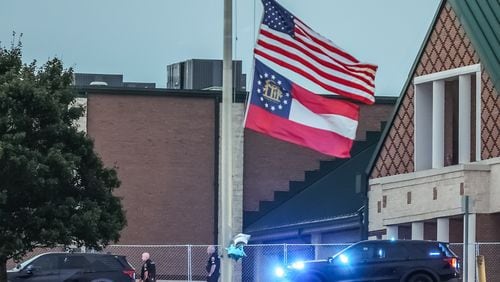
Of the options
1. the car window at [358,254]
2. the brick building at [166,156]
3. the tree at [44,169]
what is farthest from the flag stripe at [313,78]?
the brick building at [166,156]

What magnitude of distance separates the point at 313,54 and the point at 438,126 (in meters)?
19.2

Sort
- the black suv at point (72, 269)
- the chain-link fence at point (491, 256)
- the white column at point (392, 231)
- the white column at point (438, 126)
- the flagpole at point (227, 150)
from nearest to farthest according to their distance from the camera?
the flagpole at point (227, 150)
the black suv at point (72, 269)
the chain-link fence at point (491, 256)
the white column at point (438, 126)
the white column at point (392, 231)

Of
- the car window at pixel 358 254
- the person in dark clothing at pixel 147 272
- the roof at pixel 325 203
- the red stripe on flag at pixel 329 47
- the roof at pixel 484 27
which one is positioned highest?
the roof at pixel 484 27

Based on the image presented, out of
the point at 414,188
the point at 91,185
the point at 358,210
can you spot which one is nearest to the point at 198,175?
the point at 358,210

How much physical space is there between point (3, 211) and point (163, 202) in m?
22.3

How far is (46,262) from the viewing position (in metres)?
40.7

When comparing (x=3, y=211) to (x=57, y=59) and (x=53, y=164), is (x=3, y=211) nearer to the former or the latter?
(x=53, y=164)

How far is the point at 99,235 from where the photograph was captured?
38.4m

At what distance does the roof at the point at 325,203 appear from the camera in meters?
52.2

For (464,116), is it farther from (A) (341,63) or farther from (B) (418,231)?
(A) (341,63)

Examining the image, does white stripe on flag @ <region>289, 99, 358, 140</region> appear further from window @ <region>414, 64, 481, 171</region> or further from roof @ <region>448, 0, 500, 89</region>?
window @ <region>414, 64, 481, 171</region>

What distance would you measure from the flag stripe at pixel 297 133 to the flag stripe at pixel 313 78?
0.79m

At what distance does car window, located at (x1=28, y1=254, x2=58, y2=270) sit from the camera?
4066 centimetres

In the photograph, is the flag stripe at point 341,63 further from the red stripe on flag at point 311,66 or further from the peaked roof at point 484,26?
the peaked roof at point 484,26
